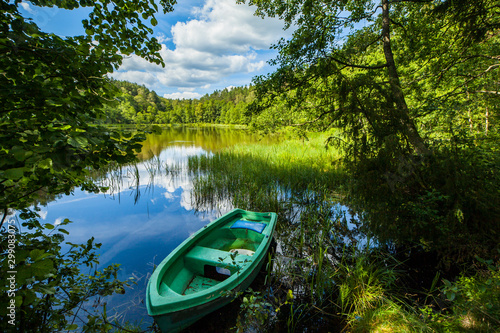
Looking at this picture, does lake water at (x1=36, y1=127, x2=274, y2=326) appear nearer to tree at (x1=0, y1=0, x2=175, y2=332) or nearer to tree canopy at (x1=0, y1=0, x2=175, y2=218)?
tree at (x1=0, y1=0, x2=175, y2=332)

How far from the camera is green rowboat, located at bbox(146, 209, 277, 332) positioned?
7.64ft

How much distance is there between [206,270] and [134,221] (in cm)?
371

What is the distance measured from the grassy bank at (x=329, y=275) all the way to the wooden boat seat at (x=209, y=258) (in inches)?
22.4

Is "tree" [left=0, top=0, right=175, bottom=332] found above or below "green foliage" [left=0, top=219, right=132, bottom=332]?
above

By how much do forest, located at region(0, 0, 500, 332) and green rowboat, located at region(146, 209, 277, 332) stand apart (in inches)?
28.4

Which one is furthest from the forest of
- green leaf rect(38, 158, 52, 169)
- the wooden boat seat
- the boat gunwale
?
the wooden boat seat

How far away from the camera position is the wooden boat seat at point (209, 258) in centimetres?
313

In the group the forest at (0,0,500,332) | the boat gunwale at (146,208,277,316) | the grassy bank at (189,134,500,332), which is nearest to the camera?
the forest at (0,0,500,332)

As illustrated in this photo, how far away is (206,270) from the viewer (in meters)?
3.43

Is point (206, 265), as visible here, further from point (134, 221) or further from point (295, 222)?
point (134, 221)

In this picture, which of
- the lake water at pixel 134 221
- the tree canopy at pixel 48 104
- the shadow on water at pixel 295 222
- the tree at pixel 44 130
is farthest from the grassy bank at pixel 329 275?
the tree canopy at pixel 48 104

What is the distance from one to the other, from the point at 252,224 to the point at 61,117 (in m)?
3.69

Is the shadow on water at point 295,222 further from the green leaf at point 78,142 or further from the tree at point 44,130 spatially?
the green leaf at point 78,142

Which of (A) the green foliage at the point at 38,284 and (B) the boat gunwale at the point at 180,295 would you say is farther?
(B) the boat gunwale at the point at 180,295
